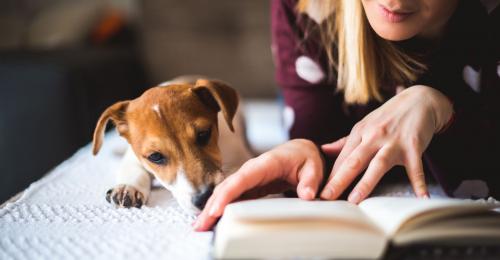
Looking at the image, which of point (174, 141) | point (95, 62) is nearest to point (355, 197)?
point (174, 141)

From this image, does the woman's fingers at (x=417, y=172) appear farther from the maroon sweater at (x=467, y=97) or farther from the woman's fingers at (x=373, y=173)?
the maroon sweater at (x=467, y=97)

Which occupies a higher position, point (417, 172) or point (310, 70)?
point (310, 70)

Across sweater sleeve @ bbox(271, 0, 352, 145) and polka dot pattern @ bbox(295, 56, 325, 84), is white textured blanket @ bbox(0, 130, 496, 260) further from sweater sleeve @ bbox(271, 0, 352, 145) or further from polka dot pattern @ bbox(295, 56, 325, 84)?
polka dot pattern @ bbox(295, 56, 325, 84)

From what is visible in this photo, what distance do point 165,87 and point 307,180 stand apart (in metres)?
0.41

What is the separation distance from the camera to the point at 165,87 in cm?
108

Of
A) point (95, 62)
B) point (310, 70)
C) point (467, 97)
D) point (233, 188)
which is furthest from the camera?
point (95, 62)

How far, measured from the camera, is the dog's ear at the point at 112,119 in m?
1.04

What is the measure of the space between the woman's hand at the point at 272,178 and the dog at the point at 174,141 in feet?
0.38

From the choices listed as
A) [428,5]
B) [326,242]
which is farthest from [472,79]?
[326,242]

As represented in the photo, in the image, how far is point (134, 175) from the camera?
113 centimetres

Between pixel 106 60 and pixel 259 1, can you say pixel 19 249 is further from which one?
pixel 259 1

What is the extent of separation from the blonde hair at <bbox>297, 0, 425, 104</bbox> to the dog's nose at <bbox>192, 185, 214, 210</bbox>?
423 millimetres

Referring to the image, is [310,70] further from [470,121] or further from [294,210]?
[294,210]

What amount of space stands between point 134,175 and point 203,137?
0.66 ft
